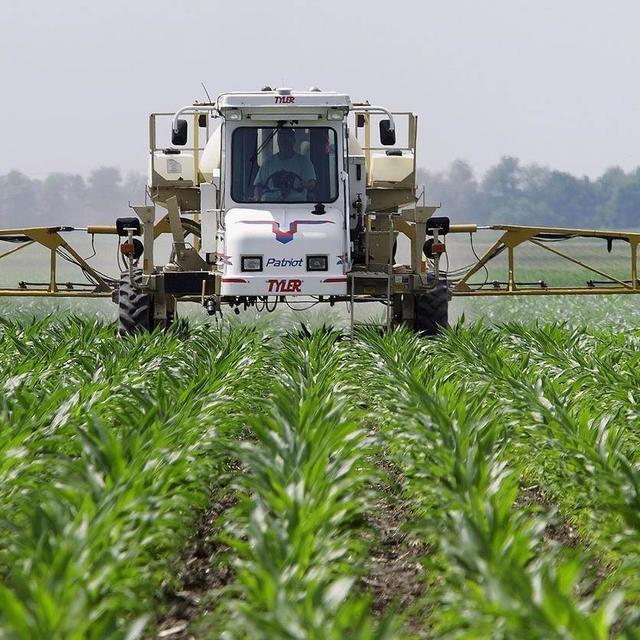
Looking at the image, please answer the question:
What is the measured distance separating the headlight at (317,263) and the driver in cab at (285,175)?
76cm

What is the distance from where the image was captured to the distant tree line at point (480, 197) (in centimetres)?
7450

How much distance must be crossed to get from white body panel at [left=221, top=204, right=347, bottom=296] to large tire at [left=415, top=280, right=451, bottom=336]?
1.30 metres

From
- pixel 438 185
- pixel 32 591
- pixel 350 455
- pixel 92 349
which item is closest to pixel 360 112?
pixel 92 349

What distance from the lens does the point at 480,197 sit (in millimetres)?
84875

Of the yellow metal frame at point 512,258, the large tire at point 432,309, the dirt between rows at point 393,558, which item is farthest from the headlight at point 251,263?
the dirt between rows at point 393,558

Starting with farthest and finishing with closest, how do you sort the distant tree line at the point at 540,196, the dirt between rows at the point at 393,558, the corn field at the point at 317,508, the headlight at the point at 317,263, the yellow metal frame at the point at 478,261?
the distant tree line at the point at 540,196, the yellow metal frame at the point at 478,261, the headlight at the point at 317,263, the dirt between rows at the point at 393,558, the corn field at the point at 317,508

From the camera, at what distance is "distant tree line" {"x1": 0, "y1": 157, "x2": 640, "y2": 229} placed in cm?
7450

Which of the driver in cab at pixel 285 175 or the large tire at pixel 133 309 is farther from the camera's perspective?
the large tire at pixel 133 309

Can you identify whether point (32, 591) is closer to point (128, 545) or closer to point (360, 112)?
point (128, 545)

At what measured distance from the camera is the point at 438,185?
8225cm

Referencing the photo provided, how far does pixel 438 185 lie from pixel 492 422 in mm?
75922

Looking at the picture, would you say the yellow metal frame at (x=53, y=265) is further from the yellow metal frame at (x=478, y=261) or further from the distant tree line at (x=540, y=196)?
the distant tree line at (x=540, y=196)

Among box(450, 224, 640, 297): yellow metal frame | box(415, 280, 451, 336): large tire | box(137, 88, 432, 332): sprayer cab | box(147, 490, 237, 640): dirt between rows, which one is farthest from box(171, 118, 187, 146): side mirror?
box(147, 490, 237, 640): dirt between rows

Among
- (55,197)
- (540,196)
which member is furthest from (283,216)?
(540,196)
